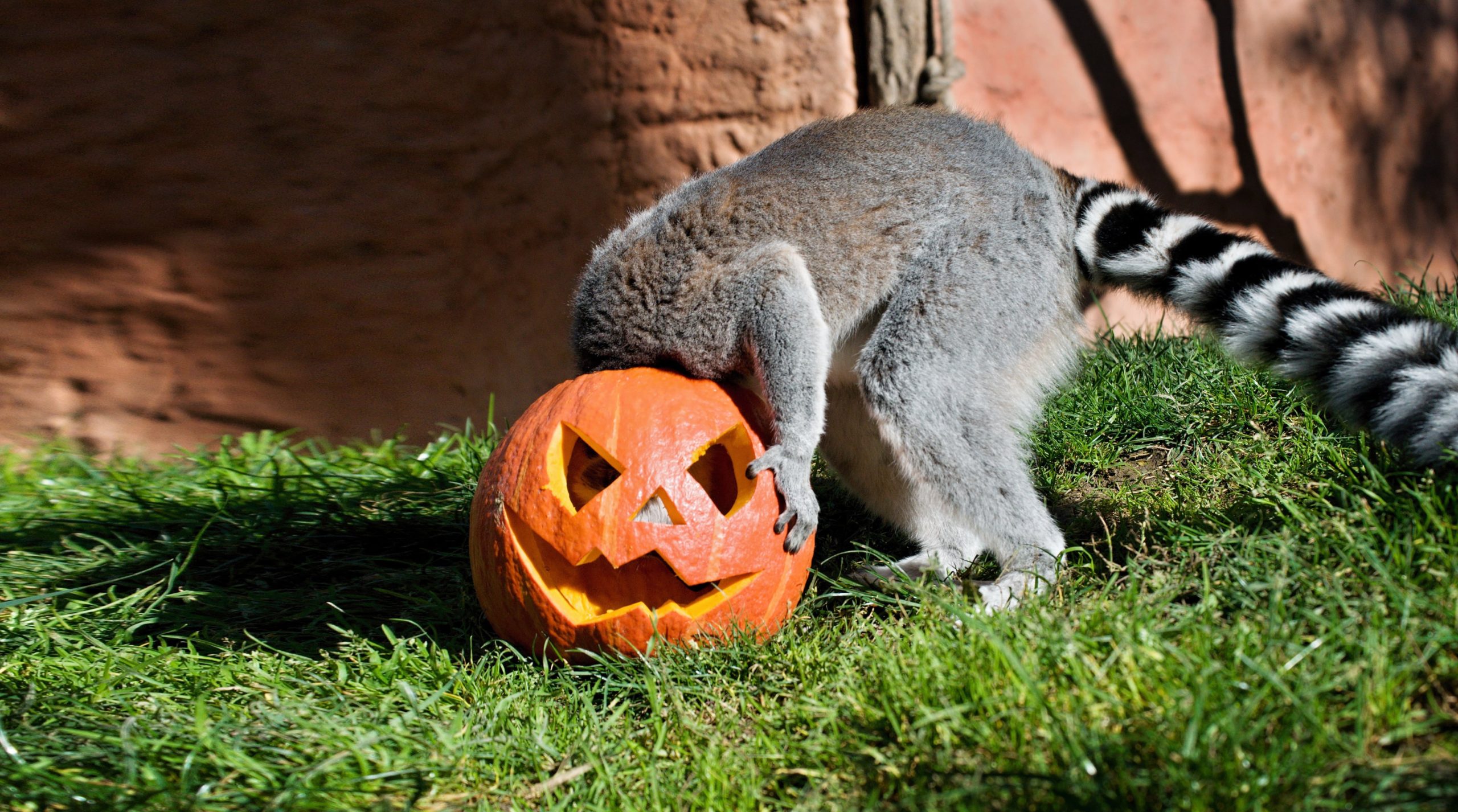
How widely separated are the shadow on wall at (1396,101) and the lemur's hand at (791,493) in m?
4.73

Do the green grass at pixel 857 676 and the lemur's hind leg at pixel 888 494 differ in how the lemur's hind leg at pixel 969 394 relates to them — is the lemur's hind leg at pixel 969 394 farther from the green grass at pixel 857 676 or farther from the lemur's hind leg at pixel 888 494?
the green grass at pixel 857 676

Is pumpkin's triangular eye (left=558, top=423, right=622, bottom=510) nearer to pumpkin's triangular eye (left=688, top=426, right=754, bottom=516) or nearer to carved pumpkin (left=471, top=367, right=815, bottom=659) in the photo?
carved pumpkin (left=471, top=367, right=815, bottom=659)

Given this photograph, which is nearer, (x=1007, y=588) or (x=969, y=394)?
(x=1007, y=588)

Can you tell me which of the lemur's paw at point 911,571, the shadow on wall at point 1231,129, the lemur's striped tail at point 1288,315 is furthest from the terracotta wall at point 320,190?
the lemur's paw at point 911,571

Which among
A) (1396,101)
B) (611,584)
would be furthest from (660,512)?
(1396,101)

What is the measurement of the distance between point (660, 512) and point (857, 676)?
617 mm

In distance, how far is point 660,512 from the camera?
90.5 inches

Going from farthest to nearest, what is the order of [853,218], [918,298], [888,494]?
[888,494]
[853,218]
[918,298]

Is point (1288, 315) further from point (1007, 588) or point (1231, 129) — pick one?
point (1231, 129)

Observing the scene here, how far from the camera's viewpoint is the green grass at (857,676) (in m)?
1.55

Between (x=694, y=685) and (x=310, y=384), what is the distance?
143 inches

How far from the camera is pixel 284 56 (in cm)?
482

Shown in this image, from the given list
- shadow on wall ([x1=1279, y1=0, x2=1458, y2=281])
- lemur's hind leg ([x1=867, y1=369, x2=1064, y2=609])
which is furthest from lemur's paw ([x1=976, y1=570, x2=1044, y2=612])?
shadow on wall ([x1=1279, y1=0, x2=1458, y2=281])

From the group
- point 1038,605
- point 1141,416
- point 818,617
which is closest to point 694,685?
point 818,617
